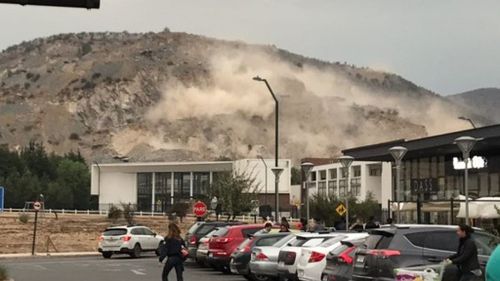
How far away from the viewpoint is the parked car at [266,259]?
2192 centimetres

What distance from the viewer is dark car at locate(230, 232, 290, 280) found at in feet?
76.6

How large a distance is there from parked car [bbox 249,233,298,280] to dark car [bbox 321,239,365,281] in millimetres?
4228

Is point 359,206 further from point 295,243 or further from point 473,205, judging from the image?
point 295,243

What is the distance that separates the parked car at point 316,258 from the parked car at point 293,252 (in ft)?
1.29

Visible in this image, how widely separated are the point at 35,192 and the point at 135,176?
76.8 ft

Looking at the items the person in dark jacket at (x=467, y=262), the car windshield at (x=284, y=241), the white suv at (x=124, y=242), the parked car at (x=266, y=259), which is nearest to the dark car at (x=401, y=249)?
the person in dark jacket at (x=467, y=262)

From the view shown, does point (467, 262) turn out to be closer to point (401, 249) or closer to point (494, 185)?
point (401, 249)

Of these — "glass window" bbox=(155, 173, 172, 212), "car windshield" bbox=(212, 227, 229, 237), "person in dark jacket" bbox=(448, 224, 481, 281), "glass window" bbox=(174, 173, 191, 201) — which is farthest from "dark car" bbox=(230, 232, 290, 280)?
"glass window" bbox=(155, 173, 172, 212)

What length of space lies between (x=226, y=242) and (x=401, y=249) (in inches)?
506

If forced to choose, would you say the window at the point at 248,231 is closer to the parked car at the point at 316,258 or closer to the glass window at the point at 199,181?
the parked car at the point at 316,258

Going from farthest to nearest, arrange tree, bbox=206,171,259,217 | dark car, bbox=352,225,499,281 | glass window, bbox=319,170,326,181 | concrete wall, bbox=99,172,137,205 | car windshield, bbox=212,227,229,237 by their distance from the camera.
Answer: concrete wall, bbox=99,172,137,205, glass window, bbox=319,170,326,181, tree, bbox=206,171,259,217, car windshield, bbox=212,227,229,237, dark car, bbox=352,225,499,281

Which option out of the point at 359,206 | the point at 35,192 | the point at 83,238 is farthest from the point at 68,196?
the point at 83,238

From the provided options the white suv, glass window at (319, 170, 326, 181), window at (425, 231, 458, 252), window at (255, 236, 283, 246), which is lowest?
the white suv

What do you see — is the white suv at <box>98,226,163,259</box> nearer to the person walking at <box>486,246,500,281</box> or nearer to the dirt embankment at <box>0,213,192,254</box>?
the dirt embankment at <box>0,213,192,254</box>
